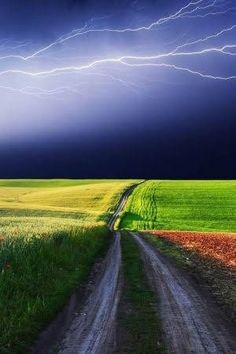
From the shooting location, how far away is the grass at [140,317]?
389 inches

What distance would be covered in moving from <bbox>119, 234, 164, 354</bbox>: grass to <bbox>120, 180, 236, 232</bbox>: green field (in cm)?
3839

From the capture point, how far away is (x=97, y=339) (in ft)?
33.7

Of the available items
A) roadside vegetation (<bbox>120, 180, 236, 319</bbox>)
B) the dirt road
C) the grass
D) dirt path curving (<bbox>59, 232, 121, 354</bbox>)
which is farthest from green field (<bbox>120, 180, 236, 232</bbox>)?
dirt path curving (<bbox>59, 232, 121, 354</bbox>)

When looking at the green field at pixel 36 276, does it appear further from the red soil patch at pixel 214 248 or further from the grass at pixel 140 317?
the red soil patch at pixel 214 248

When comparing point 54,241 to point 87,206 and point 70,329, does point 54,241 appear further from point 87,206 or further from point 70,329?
point 87,206

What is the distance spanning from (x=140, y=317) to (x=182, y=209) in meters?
60.0

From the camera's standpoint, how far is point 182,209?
235 feet

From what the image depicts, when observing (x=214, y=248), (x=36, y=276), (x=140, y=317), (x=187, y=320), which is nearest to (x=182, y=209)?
(x=214, y=248)

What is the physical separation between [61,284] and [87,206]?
6339cm

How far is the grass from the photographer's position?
9883 millimetres

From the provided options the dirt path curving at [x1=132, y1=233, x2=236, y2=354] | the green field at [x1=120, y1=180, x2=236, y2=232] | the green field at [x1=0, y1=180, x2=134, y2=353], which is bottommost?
the green field at [x1=120, y1=180, x2=236, y2=232]

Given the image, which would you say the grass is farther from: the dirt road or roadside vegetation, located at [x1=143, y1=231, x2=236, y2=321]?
roadside vegetation, located at [x1=143, y1=231, x2=236, y2=321]

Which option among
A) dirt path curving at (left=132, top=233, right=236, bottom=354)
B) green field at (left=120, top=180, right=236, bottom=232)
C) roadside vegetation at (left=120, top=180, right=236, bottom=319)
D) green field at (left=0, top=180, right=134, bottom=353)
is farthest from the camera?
green field at (left=120, top=180, right=236, bottom=232)

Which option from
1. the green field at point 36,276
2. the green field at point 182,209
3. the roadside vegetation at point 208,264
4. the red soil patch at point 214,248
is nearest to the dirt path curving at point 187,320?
the roadside vegetation at point 208,264
